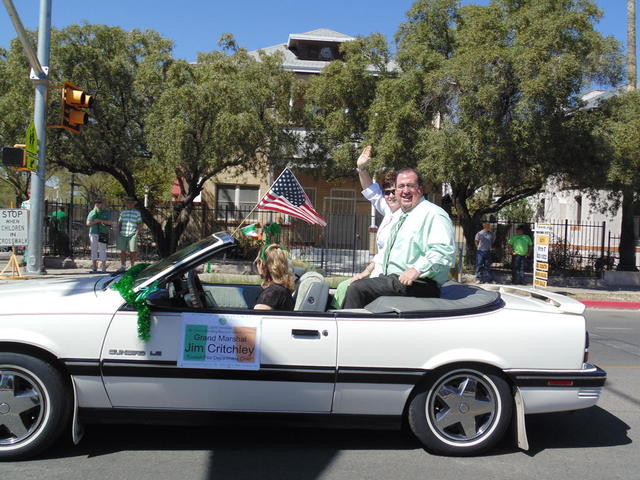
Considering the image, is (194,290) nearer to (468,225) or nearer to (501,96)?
(501,96)

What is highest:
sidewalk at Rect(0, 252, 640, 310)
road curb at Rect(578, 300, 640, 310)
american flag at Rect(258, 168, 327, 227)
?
american flag at Rect(258, 168, 327, 227)

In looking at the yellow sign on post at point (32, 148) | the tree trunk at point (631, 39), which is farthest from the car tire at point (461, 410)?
the tree trunk at point (631, 39)

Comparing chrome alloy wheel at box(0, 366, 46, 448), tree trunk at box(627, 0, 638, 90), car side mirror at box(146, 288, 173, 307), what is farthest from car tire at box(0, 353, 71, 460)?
tree trunk at box(627, 0, 638, 90)

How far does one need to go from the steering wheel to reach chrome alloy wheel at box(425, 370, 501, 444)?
173 cm

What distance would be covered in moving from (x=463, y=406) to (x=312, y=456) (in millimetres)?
1075

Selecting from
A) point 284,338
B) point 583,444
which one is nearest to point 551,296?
point 583,444

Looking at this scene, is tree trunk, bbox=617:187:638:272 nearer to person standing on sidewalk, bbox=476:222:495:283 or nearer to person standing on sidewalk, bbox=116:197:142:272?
person standing on sidewalk, bbox=476:222:495:283

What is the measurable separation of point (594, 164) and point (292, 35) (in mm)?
17971

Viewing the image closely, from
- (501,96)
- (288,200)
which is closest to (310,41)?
(501,96)

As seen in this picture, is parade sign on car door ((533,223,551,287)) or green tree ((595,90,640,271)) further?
parade sign on car door ((533,223,551,287))

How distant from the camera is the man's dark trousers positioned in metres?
4.20

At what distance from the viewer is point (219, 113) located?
15.3m

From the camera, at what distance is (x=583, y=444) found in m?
4.22

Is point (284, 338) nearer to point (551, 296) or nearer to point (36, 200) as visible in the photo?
point (551, 296)
